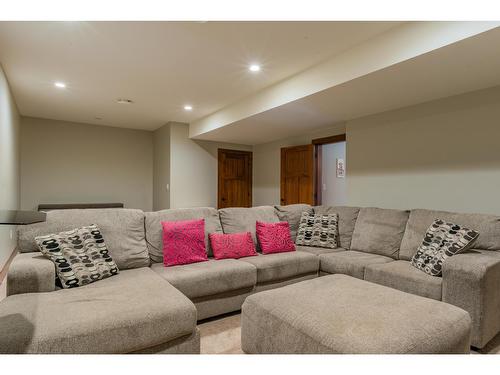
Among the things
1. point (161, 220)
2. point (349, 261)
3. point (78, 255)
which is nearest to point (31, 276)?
point (78, 255)

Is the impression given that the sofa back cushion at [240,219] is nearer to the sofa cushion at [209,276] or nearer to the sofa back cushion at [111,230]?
the sofa cushion at [209,276]

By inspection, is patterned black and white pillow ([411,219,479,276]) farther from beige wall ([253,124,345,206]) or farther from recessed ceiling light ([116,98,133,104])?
recessed ceiling light ([116,98,133,104])

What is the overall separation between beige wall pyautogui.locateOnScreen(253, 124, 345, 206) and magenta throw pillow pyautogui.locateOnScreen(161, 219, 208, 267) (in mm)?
3405

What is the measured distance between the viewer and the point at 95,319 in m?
1.38

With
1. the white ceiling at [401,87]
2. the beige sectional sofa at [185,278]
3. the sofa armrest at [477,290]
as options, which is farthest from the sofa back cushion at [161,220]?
the sofa armrest at [477,290]

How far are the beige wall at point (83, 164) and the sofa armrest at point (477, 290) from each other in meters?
6.10

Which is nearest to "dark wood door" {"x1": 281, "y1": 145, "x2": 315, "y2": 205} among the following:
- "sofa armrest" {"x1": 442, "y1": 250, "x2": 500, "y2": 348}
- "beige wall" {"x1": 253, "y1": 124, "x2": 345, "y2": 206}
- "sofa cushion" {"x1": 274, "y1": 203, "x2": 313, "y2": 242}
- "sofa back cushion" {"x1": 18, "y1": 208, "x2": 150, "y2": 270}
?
"beige wall" {"x1": 253, "y1": 124, "x2": 345, "y2": 206}

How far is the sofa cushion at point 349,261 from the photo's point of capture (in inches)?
104

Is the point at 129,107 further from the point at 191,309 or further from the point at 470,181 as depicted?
the point at 470,181

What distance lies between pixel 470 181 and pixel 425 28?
5.95 ft

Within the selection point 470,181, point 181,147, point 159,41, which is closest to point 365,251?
point 470,181

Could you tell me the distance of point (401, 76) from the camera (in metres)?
2.62

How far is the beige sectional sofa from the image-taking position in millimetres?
1372

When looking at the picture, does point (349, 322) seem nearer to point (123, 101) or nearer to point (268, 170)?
point (123, 101)
